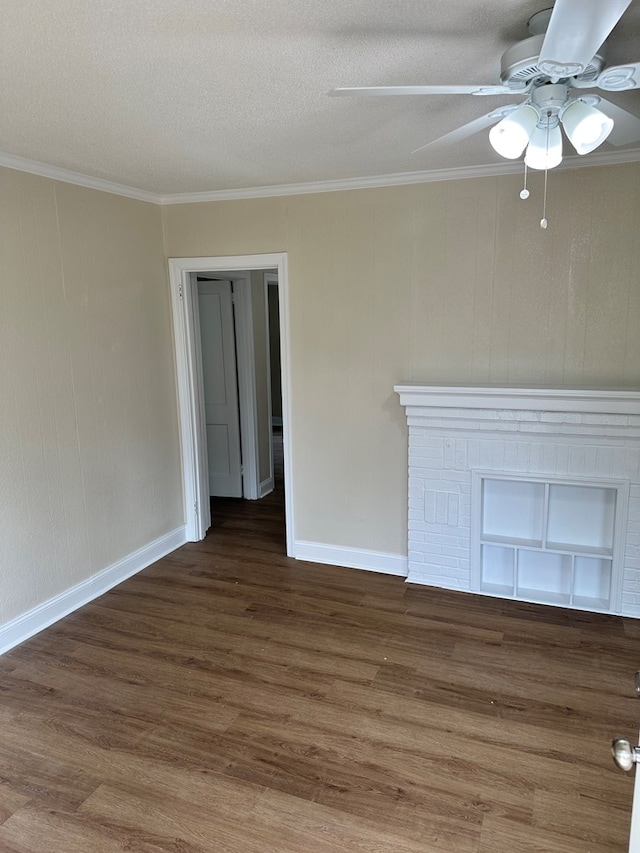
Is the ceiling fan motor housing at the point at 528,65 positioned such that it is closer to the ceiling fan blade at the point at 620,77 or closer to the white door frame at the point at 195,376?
the ceiling fan blade at the point at 620,77

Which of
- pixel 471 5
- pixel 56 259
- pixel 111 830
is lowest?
pixel 111 830

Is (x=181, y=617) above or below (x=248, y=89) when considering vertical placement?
below

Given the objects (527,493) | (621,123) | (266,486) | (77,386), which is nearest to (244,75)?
(621,123)

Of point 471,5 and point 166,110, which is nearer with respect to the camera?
point 471,5

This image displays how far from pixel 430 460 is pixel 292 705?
1.67m

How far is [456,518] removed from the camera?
3.64 m

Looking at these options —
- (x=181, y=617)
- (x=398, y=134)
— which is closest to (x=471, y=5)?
(x=398, y=134)

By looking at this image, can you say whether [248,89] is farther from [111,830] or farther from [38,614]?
[38,614]

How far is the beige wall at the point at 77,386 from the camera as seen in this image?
3049mm

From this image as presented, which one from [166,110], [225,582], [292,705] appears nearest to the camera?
[166,110]

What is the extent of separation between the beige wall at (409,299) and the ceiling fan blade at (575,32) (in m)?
1.78

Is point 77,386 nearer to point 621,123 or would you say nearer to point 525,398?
point 525,398

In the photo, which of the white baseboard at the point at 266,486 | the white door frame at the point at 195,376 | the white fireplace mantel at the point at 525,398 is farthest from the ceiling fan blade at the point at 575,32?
the white baseboard at the point at 266,486

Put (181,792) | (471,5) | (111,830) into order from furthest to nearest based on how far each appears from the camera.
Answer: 1. (181,792)
2. (111,830)
3. (471,5)
